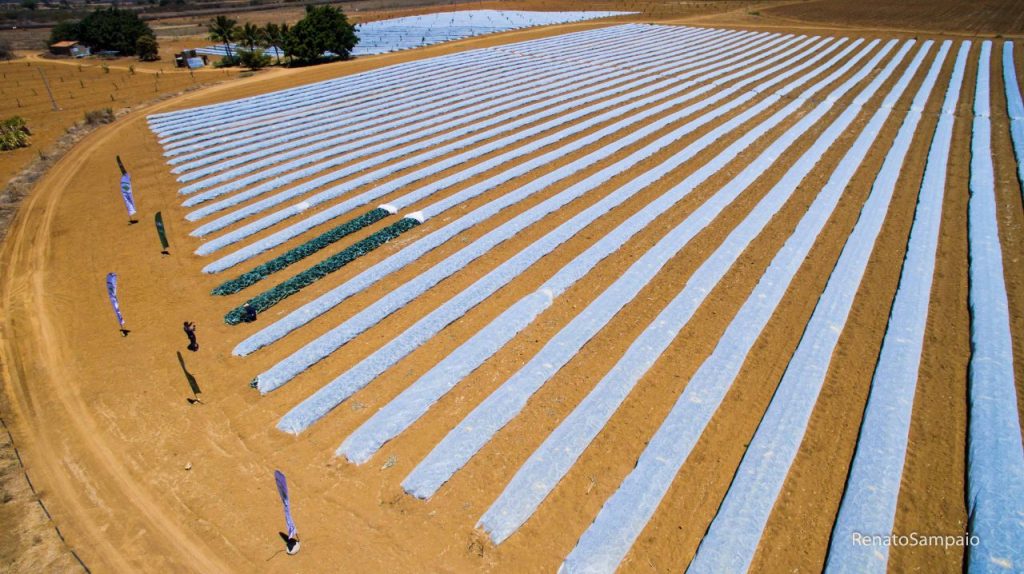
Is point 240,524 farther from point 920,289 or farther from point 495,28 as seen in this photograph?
point 495,28

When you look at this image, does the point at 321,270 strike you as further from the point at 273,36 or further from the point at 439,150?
the point at 273,36

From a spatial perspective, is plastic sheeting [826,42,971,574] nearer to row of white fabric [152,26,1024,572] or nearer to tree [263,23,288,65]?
row of white fabric [152,26,1024,572]

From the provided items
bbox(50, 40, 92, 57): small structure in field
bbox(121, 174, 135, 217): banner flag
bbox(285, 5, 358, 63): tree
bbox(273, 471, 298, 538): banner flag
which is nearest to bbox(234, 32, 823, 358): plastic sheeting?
bbox(273, 471, 298, 538): banner flag

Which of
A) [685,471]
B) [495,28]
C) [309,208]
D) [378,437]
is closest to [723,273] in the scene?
[685,471]

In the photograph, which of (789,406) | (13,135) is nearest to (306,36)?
(13,135)

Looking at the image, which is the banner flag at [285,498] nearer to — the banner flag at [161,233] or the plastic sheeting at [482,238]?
the plastic sheeting at [482,238]
